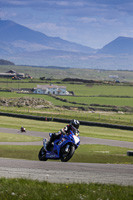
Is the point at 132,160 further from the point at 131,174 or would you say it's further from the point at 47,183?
the point at 47,183

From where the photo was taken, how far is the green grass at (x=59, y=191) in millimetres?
11812

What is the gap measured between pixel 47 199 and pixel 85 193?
1.32 m

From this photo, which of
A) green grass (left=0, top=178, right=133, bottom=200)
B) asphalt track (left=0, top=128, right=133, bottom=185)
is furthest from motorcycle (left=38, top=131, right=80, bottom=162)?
green grass (left=0, top=178, right=133, bottom=200)

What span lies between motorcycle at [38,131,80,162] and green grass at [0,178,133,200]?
583 cm

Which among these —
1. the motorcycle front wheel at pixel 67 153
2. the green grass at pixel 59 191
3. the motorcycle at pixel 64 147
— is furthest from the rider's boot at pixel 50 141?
the green grass at pixel 59 191

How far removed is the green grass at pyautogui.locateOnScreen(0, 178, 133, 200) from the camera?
1181cm

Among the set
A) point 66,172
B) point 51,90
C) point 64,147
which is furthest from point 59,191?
point 51,90

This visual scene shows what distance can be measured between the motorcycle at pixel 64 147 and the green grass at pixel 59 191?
19.1 feet

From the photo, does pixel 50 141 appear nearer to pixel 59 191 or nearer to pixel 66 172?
pixel 66 172

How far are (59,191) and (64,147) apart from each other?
7.25m

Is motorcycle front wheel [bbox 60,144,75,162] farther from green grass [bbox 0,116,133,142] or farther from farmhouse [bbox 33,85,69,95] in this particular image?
farmhouse [bbox 33,85,69,95]

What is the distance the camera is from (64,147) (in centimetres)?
1961

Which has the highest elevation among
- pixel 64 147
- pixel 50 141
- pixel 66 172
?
pixel 50 141

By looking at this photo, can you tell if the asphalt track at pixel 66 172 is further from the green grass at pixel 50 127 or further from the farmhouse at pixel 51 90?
the farmhouse at pixel 51 90
